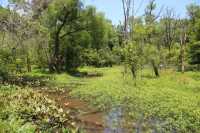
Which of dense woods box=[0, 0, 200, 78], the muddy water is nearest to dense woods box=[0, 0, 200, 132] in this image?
dense woods box=[0, 0, 200, 78]

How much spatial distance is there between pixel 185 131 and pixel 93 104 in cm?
376

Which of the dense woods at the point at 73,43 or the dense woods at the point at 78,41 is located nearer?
the dense woods at the point at 73,43

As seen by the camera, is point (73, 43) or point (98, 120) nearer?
point (98, 120)

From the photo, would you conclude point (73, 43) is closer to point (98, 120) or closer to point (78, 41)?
point (78, 41)

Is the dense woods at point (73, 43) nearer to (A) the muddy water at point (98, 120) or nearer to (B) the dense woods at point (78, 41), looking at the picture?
(B) the dense woods at point (78, 41)

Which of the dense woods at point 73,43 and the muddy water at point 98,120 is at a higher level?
the dense woods at point 73,43

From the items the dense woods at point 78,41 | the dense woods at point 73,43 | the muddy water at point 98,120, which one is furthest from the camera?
the dense woods at point 78,41

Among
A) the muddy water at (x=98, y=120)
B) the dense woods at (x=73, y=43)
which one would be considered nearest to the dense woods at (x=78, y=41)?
the dense woods at (x=73, y=43)

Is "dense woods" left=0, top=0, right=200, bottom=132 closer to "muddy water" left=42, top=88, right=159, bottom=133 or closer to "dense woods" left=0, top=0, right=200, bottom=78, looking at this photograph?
"dense woods" left=0, top=0, right=200, bottom=78

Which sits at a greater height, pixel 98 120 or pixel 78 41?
pixel 78 41

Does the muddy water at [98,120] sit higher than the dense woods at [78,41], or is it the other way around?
the dense woods at [78,41]

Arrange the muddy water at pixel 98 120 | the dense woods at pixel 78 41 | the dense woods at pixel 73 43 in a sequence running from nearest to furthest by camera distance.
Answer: the muddy water at pixel 98 120 < the dense woods at pixel 73 43 < the dense woods at pixel 78 41

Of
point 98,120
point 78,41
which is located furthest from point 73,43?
point 98,120

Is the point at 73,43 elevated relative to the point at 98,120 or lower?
elevated
